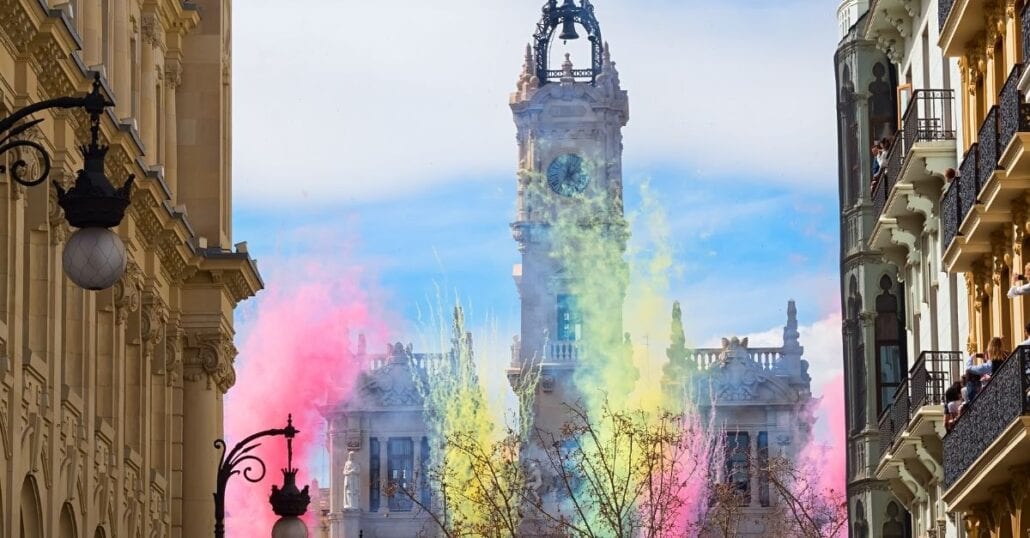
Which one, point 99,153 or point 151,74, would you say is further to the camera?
point 151,74

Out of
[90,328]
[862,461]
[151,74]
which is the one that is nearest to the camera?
[90,328]

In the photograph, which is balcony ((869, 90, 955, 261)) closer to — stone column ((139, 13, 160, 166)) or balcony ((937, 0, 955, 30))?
balcony ((937, 0, 955, 30))

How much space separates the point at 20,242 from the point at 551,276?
90.0m

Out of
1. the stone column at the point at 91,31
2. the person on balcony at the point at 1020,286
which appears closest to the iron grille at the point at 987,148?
the person on balcony at the point at 1020,286

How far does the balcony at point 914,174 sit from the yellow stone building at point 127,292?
13.1 m

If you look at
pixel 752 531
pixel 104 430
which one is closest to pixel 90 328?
pixel 104 430

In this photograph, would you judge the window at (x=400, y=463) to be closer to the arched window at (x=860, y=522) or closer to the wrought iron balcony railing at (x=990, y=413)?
the arched window at (x=860, y=522)

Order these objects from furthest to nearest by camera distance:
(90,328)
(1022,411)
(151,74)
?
(151,74)
(90,328)
(1022,411)

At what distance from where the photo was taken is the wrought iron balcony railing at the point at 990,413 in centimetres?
3114

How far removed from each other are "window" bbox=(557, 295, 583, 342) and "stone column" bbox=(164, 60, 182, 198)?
69.8m

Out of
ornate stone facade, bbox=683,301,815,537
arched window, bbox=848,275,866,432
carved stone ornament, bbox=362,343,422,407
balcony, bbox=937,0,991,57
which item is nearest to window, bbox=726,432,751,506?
ornate stone facade, bbox=683,301,815,537

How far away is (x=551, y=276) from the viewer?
12569cm

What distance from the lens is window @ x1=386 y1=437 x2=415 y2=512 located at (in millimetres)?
125812

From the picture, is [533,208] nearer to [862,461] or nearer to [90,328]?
[862,461]
